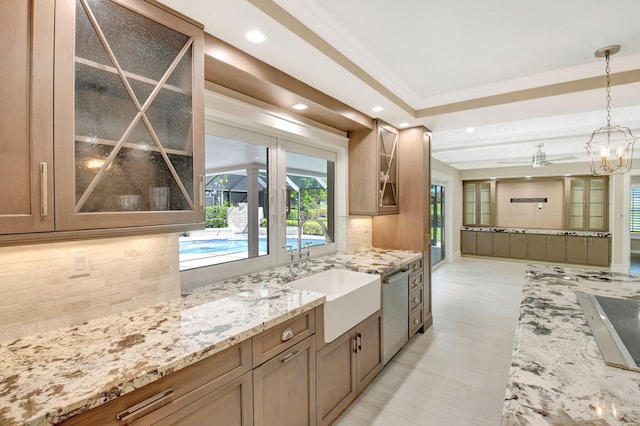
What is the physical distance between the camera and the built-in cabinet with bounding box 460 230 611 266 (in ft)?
22.7

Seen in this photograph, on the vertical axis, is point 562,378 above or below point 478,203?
below

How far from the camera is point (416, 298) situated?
10.9 feet

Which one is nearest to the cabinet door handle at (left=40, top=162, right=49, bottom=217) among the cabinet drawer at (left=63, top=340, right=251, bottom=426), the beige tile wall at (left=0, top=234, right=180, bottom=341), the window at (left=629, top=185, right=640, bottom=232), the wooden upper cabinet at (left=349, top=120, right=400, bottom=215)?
the beige tile wall at (left=0, top=234, right=180, bottom=341)

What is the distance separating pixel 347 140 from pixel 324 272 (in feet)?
5.27

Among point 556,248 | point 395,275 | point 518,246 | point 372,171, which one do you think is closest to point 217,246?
point 395,275

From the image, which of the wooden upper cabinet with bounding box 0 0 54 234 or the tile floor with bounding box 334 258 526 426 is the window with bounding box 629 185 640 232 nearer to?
the tile floor with bounding box 334 258 526 426

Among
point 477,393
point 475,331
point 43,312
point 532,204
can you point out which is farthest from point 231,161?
point 532,204

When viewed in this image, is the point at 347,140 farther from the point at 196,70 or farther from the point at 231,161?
the point at 196,70

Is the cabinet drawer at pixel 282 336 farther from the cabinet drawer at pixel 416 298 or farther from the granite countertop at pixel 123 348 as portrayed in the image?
the cabinet drawer at pixel 416 298

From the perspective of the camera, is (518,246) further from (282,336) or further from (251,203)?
(282,336)

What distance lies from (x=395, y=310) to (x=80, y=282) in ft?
7.87

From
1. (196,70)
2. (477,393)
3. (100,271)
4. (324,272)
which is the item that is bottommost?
(477,393)

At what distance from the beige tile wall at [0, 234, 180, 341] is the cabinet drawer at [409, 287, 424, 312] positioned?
7.64ft

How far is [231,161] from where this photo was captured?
2.42m
